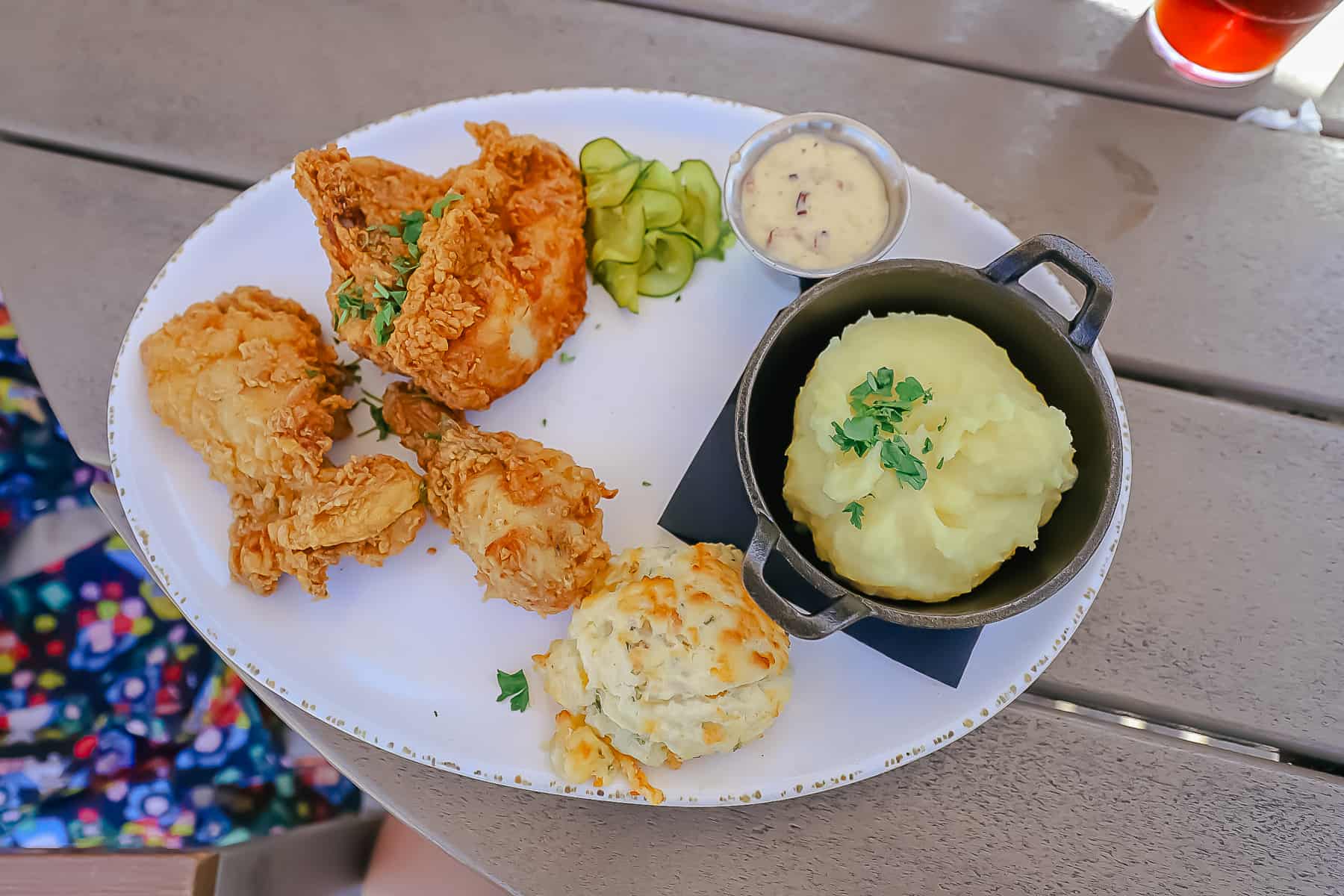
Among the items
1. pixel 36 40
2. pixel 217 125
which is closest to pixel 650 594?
pixel 217 125

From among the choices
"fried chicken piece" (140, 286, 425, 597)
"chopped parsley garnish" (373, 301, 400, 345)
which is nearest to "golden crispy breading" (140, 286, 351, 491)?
"fried chicken piece" (140, 286, 425, 597)

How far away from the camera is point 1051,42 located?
2.84 metres

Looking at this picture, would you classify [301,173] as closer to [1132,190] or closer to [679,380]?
[679,380]

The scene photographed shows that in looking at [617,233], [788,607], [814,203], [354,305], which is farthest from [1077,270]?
[354,305]

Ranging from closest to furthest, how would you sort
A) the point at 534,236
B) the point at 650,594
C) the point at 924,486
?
the point at 924,486 → the point at 650,594 → the point at 534,236

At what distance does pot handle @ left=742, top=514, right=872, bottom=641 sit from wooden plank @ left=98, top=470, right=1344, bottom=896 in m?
0.79

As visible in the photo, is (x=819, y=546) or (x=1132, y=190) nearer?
(x=819, y=546)

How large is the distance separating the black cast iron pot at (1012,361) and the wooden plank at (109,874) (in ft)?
5.07

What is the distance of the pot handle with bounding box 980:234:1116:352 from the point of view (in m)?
1.86

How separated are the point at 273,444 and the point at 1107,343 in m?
2.51

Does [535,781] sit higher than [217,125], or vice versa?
[217,125]

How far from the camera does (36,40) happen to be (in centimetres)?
294

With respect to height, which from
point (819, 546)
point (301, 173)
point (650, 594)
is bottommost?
point (650, 594)

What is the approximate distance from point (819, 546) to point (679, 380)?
68 cm
